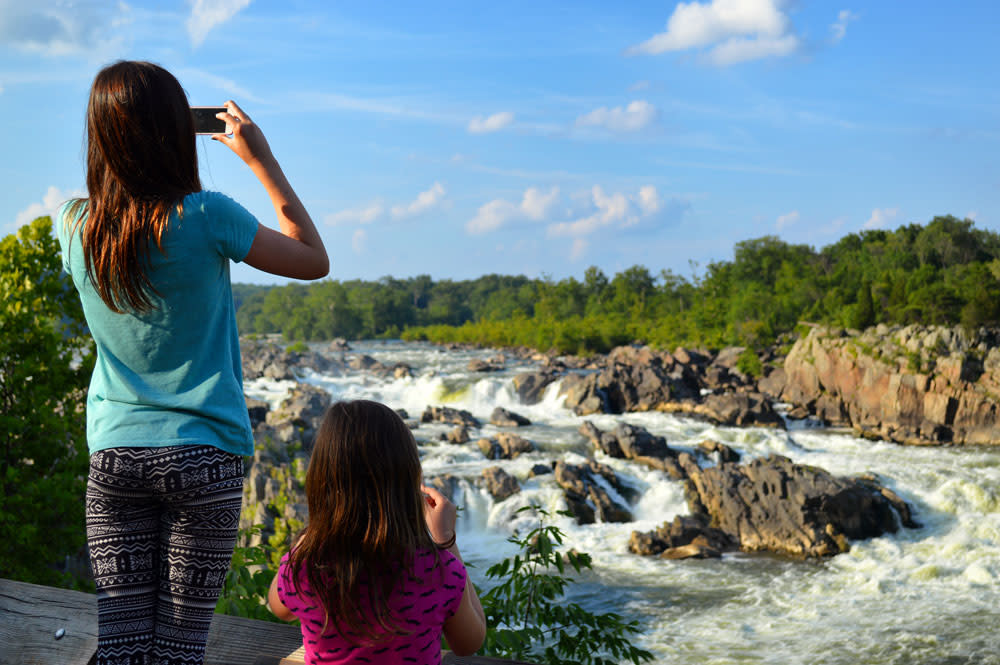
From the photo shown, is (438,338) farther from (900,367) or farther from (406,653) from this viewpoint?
(406,653)

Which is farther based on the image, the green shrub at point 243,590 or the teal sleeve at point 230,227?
the green shrub at point 243,590

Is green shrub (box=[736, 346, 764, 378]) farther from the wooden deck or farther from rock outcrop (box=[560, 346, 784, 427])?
the wooden deck

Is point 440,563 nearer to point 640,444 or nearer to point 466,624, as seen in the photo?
point 466,624

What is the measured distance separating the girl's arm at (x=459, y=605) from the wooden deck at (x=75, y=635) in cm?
48

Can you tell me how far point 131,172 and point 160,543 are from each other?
24.5 inches

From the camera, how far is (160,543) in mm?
1402

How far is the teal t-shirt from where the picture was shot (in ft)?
4.30

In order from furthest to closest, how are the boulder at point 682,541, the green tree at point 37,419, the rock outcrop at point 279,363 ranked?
the rock outcrop at point 279,363
the boulder at point 682,541
the green tree at point 37,419

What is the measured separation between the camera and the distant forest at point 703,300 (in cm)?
2733

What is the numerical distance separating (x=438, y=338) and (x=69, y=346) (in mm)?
45923

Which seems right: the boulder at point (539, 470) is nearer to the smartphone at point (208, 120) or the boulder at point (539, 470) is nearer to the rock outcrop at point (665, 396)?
the rock outcrop at point (665, 396)

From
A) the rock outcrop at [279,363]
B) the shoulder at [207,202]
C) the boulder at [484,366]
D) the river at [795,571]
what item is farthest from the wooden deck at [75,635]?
the boulder at [484,366]

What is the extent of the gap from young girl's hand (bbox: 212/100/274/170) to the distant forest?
23.7 metres

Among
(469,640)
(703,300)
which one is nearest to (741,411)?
(469,640)
